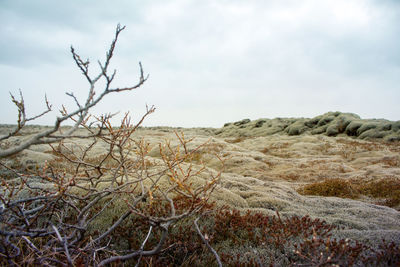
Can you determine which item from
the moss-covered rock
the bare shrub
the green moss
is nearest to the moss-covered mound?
the moss-covered rock

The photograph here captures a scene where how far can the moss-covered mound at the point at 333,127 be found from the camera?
30622 millimetres

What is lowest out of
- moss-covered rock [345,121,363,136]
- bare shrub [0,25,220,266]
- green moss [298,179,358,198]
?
green moss [298,179,358,198]

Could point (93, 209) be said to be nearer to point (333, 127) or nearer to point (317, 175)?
point (317, 175)

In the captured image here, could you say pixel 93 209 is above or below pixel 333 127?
below

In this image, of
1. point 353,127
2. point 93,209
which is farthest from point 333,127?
point 93,209

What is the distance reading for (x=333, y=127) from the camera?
1460 inches

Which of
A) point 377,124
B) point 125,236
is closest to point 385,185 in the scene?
point 125,236

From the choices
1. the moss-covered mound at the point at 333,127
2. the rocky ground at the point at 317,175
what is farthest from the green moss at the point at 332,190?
the moss-covered mound at the point at 333,127

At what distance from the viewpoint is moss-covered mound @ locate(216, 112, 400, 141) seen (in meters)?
30.6

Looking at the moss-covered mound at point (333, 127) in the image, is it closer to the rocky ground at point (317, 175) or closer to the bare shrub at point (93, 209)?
the rocky ground at point (317, 175)

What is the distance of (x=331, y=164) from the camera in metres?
14.8

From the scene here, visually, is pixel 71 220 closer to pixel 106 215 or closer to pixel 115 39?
pixel 106 215

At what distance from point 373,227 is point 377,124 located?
1392 inches

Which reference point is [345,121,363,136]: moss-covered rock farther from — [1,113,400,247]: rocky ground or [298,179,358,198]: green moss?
[298,179,358,198]: green moss
